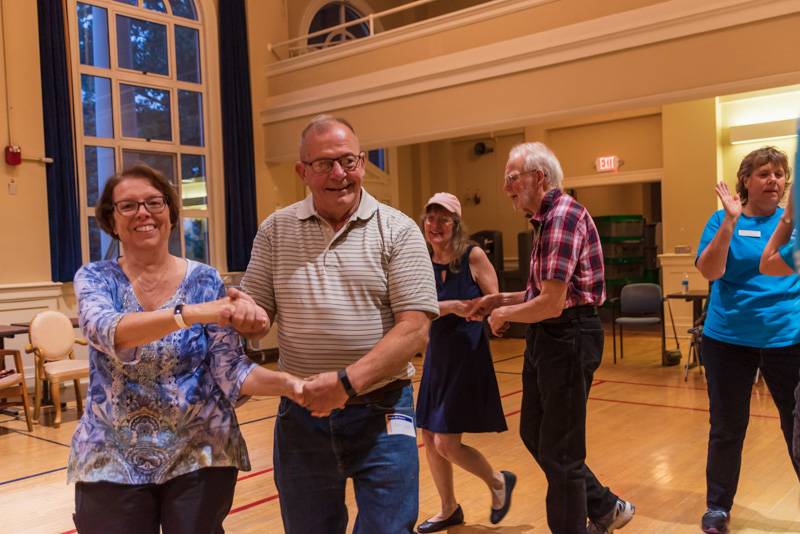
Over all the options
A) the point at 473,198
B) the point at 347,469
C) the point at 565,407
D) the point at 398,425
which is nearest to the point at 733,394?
the point at 565,407

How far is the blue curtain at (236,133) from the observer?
10000 millimetres

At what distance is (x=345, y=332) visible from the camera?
1832mm

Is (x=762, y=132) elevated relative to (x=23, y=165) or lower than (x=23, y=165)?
elevated

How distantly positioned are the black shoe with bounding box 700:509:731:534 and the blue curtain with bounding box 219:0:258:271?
7725mm

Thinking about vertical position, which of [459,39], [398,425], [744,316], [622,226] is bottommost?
[398,425]

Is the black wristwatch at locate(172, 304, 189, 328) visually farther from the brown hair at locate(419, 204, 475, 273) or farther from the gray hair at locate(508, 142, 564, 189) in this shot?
the brown hair at locate(419, 204, 475, 273)

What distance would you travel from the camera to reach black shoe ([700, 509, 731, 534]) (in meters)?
3.19

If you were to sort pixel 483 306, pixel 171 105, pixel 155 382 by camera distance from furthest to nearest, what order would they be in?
pixel 171 105 → pixel 483 306 → pixel 155 382

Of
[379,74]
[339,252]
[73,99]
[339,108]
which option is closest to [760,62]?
[379,74]

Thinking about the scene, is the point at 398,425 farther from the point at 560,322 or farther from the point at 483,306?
the point at 483,306

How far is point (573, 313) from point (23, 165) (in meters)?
7.20

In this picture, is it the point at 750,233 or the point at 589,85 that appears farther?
the point at 589,85

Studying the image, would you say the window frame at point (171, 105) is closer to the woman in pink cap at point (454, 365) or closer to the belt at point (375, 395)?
the woman in pink cap at point (454, 365)

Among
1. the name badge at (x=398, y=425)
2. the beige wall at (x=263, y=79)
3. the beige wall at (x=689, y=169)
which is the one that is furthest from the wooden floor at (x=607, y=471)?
the beige wall at (x=263, y=79)
